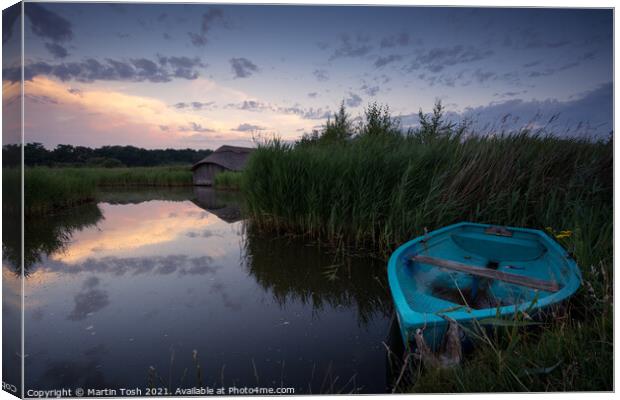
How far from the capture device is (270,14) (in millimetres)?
1989

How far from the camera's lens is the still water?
2045 mm

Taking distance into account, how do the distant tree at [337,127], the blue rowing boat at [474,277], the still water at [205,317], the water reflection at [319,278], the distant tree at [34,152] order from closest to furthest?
the blue rowing boat at [474,277] < the distant tree at [34,152] < the still water at [205,317] < the water reflection at [319,278] < the distant tree at [337,127]

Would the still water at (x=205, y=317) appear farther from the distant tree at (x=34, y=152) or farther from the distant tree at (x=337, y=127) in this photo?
the distant tree at (x=337, y=127)

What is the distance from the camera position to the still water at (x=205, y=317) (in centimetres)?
204

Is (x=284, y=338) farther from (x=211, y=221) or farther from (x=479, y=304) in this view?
(x=211, y=221)

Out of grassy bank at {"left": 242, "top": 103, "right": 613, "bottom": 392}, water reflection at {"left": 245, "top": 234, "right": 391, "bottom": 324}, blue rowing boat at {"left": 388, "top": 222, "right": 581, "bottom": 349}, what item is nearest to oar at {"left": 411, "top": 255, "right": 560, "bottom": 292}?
blue rowing boat at {"left": 388, "top": 222, "right": 581, "bottom": 349}

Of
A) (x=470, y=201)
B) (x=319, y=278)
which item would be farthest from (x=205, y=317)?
(x=470, y=201)

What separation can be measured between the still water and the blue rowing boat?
18.3 inches

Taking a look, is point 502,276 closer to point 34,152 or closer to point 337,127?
point 34,152

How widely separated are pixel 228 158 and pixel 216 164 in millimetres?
1360

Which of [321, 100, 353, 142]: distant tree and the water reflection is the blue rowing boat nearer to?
the water reflection

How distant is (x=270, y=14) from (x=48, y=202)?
356 inches

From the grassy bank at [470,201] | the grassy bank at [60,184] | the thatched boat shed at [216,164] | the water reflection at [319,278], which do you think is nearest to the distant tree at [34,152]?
the grassy bank at [60,184]

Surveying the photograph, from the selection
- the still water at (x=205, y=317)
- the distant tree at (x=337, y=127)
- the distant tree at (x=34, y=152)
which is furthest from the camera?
the distant tree at (x=337, y=127)
